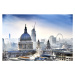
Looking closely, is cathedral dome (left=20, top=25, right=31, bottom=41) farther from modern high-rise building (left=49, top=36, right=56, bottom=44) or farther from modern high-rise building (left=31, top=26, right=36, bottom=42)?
modern high-rise building (left=49, top=36, right=56, bottom=44)

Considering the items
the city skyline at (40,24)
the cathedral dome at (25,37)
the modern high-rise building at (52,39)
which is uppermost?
the city skyline at (40,24)

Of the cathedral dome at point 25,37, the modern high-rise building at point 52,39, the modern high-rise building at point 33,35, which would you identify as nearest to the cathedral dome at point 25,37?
the cathedral dome at point 25,37

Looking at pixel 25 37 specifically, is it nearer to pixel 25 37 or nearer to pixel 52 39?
pixel 25 37

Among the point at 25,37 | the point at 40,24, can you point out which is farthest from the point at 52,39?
the point at 25,37

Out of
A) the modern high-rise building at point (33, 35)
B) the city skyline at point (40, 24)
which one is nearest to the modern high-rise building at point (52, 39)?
the city skyline at point (40, 24)

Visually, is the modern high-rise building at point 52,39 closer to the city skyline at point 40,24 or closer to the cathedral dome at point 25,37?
the city skyline at point 40,24

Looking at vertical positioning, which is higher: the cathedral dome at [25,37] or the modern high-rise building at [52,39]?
the cathedral dome at [25,37]
